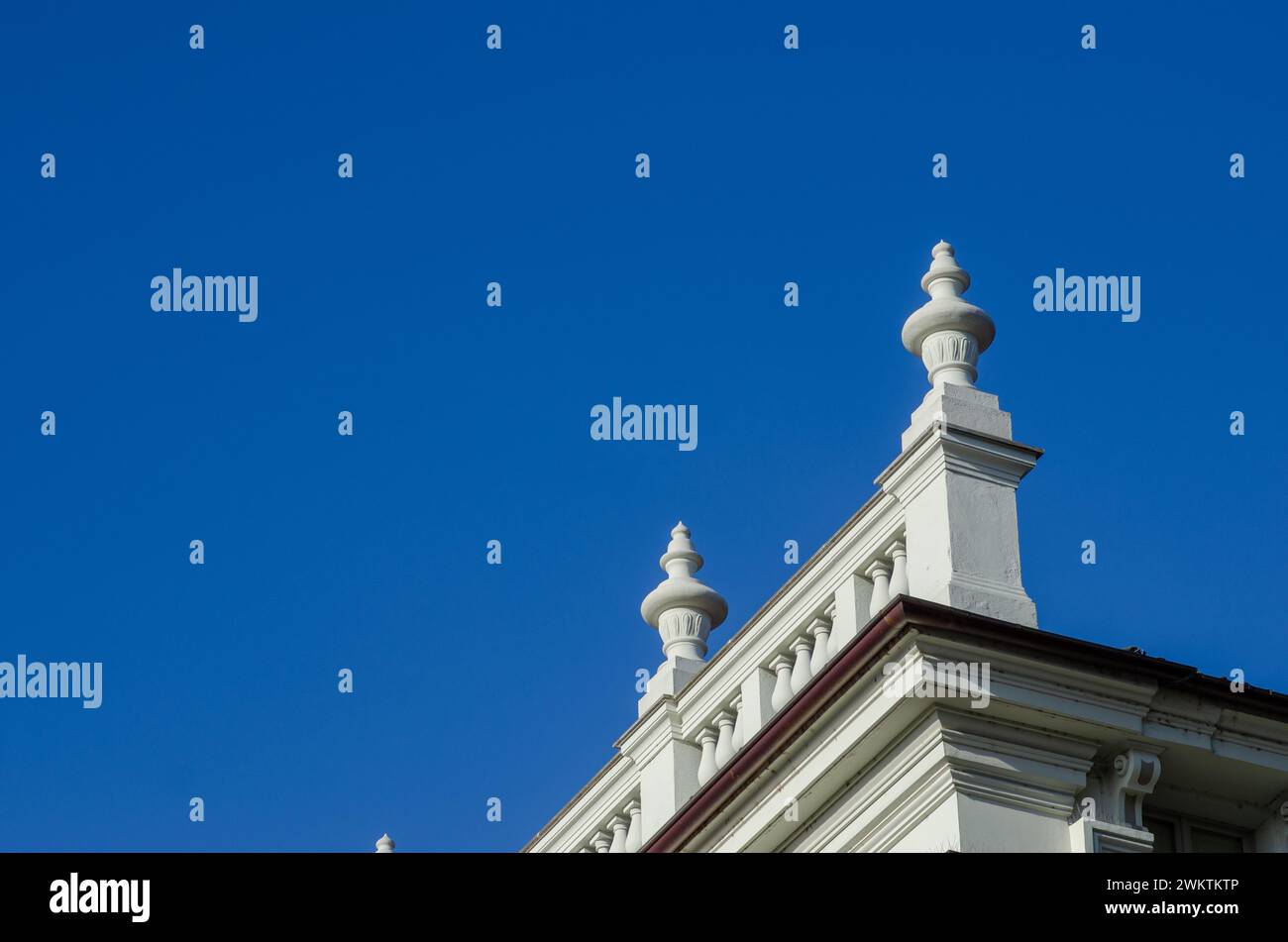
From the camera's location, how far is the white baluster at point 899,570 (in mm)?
15688

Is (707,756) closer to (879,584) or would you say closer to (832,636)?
(832,636)

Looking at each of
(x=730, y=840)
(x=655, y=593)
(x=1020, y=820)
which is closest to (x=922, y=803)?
(x=1020, y=820)

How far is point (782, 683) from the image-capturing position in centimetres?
1662

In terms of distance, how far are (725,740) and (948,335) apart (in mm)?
3215

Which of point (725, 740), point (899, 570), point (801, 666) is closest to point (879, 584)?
point (899, 570)

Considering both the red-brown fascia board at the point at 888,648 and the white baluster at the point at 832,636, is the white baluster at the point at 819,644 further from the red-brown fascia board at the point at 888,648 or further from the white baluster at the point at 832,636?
the red-brown fascia board at the point at 888,648

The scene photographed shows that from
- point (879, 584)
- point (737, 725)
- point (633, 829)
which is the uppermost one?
point (879, 584)

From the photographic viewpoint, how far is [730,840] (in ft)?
52.2

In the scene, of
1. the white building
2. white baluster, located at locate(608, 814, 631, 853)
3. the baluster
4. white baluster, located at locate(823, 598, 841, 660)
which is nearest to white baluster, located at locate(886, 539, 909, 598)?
the white building

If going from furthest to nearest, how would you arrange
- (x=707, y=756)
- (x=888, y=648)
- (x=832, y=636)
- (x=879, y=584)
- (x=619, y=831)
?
1. (x=619, y=831)
2. (x=707, y=756)
3. (x=832, y=636)
4. (x=879, y=584)
5. (x=888, y=648)
